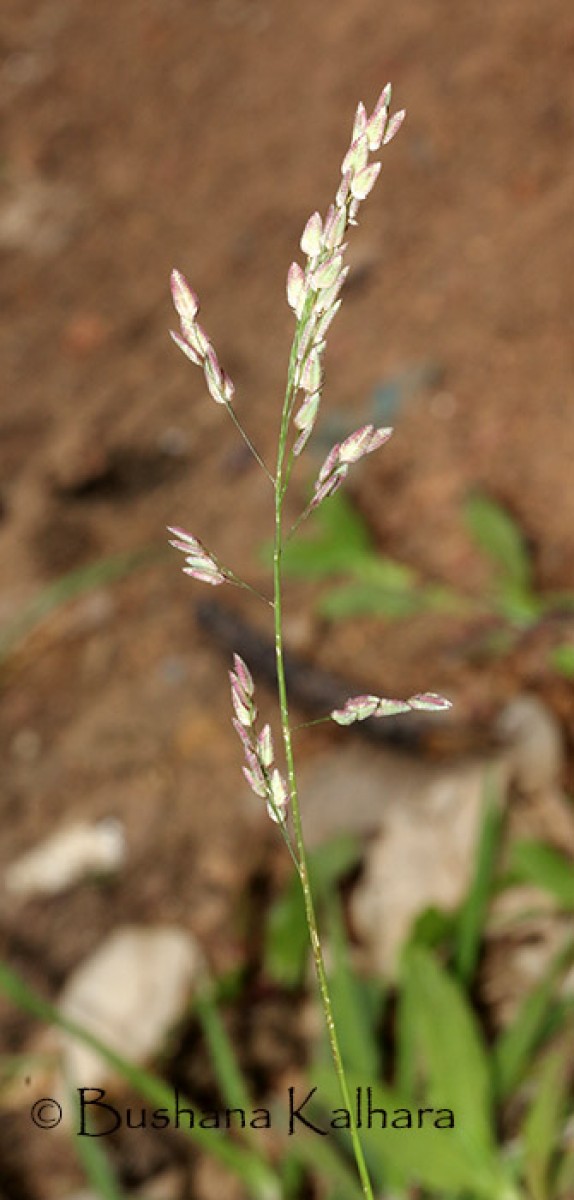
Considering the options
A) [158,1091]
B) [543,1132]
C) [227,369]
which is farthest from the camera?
[227,369]

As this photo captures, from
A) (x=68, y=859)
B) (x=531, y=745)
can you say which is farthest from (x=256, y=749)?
(x=68, y=859)

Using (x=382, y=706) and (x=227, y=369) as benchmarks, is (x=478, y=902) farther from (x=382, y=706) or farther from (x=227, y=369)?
(x=227, y=369)

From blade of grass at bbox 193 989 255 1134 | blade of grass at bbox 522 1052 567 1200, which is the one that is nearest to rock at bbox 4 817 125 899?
blade of grass at bbox 193 989 255 1134

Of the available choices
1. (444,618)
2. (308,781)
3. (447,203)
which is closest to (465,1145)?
(308,781)

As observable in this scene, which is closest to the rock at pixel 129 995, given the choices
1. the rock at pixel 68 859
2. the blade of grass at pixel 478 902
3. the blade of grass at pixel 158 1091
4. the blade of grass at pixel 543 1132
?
the rock at pixel 68 859

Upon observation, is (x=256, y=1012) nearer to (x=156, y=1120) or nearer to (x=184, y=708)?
(x=156, y=1120)

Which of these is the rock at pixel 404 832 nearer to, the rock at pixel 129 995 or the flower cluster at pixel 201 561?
the rock at pixel 129 995
